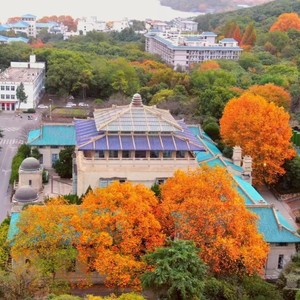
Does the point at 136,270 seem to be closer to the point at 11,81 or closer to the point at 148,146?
the point at 148,146

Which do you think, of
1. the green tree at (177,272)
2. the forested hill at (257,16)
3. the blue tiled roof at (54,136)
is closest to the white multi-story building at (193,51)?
the forested hill at (257,16)

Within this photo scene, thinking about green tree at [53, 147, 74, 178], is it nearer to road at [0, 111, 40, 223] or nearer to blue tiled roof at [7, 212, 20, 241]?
road at [0, 111, 40, 223]

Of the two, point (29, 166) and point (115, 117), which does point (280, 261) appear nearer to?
point (115, 117)

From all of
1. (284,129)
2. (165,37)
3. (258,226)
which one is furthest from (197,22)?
(258,226)

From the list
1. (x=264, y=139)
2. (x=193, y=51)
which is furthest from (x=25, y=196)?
(x=193, y=51)

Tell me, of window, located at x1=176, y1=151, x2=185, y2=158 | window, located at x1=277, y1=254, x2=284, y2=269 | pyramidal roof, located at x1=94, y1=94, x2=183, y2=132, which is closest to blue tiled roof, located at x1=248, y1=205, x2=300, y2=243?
window, located at x1=277, y1=254, x2=284, y2=269

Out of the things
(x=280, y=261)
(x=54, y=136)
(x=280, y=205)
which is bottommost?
(x=280, y=205)
